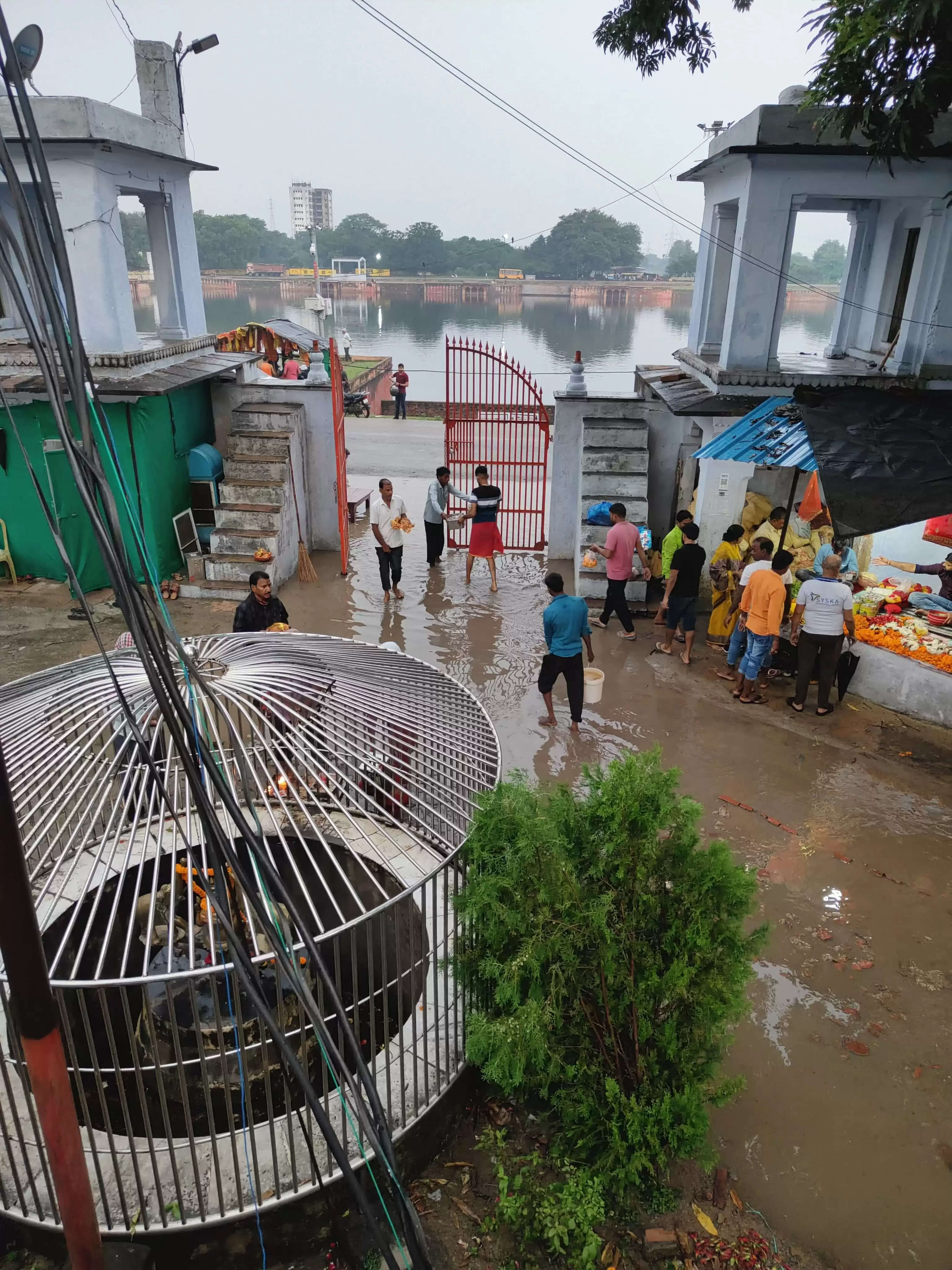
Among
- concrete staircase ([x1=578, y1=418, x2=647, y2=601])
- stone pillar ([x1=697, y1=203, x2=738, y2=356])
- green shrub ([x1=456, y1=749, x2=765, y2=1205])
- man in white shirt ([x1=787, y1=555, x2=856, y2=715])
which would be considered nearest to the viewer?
green shrub ([x1=456, y1=749, x2=765, y2=1205])

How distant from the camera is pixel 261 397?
12.1 meters

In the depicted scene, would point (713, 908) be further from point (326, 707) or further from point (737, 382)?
point (737, 382)

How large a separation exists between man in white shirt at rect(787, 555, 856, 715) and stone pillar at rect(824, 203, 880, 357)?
5194mm

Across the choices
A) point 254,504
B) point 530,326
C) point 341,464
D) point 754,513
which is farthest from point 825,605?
point 530,326

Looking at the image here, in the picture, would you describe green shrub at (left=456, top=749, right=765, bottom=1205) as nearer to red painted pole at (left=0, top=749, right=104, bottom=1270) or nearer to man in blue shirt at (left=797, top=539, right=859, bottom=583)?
red painted pole at (left=0, top=749, right=104, bottom=1270)

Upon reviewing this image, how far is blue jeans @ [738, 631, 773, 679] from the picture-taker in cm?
830

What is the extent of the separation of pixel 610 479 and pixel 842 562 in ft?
10.4

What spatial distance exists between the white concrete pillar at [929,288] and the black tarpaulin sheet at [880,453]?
0.60m

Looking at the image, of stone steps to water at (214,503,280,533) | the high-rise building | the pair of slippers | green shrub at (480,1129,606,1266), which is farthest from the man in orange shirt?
the high-rise building

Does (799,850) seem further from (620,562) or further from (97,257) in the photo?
(97,257)

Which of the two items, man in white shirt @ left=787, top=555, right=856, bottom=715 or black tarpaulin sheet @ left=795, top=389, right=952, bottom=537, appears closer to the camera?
black tarpaulin sheet @ left=795, top=389, right=952, bottom=537

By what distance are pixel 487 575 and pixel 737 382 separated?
13.7 ft

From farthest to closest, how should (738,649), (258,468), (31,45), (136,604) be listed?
1. (258,468)
2. (738,649)
3. (31,45)
4. (136,604)

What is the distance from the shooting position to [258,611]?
7289 mm
